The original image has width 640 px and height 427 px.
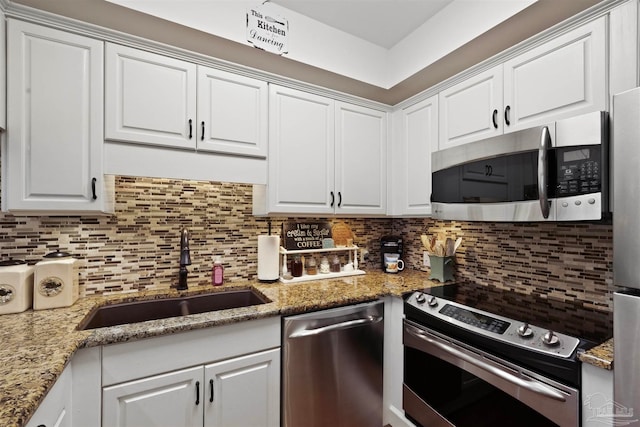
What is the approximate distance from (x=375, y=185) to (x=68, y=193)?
1.76m

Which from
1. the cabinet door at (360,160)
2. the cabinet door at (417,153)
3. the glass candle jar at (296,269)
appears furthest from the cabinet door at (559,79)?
the glass candle jar at (296,269)

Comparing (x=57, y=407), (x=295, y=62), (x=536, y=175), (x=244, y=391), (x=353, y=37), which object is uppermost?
(x=353, y=37)

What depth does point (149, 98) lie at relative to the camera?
145 cm

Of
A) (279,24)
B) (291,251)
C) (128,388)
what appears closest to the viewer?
(128,388)

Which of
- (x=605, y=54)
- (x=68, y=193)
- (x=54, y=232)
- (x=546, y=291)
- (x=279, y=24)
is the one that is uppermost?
(x=279, y=24)

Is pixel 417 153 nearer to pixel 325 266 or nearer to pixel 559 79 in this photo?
pixel 559 79

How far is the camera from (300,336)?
4.85 feet

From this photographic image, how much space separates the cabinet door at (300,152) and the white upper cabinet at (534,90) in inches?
30.2

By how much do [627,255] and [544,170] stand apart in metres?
0.44

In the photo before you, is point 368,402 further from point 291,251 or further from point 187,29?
point 187,29

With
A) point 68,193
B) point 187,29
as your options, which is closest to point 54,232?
point 68,193

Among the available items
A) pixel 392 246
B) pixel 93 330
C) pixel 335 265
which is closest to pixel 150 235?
pixel 93 330

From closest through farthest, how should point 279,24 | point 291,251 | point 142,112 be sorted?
point 142,112 → point 279,24 → point 291,251

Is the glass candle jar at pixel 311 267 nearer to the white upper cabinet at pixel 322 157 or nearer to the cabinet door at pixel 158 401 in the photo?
the white upper cabinet at pixel 322 157
